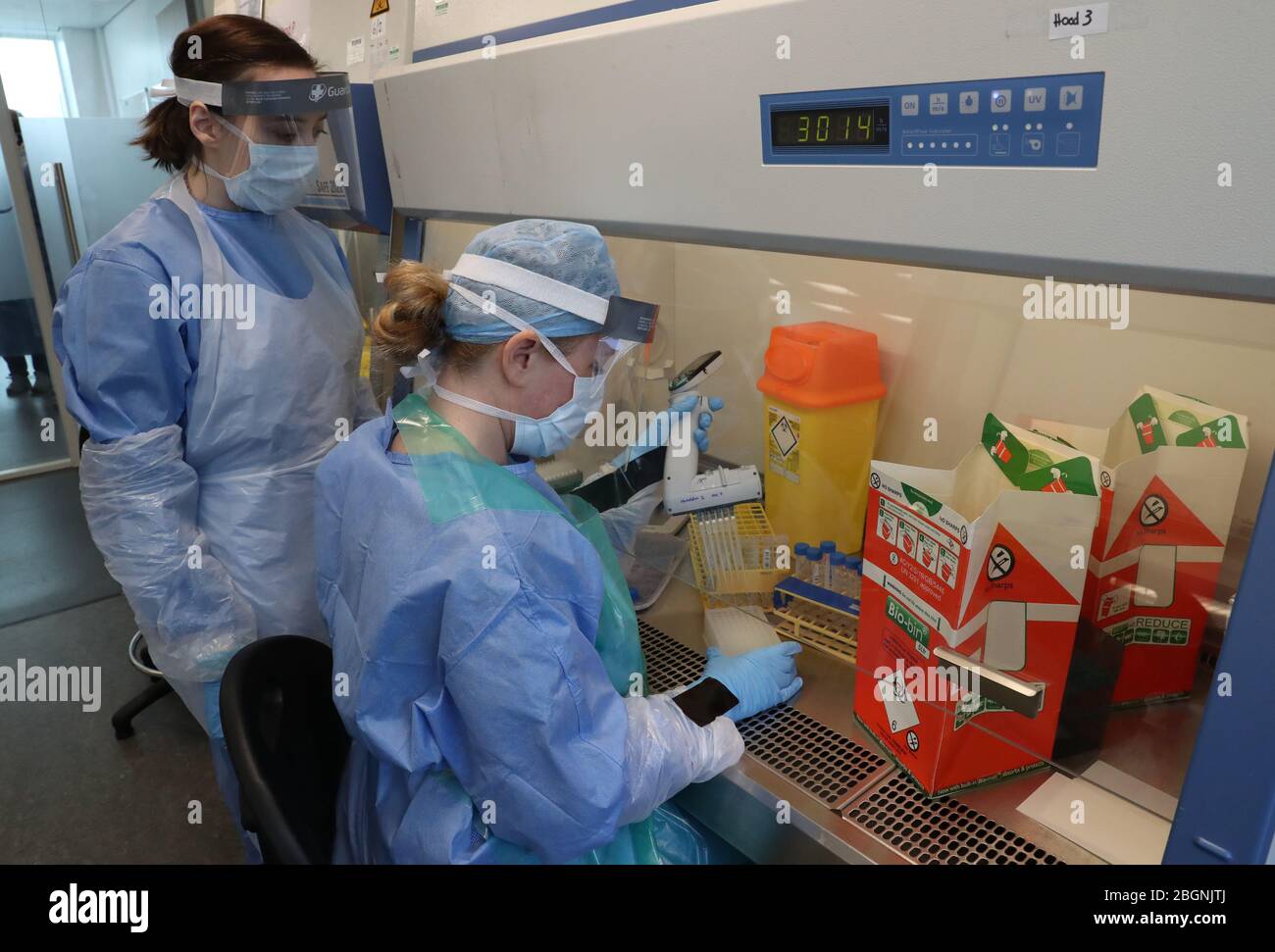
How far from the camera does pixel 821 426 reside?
1.42 m

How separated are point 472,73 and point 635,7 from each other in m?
0.38

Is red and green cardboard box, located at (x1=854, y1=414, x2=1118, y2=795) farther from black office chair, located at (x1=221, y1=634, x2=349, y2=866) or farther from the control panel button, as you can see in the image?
black office chair, located at (x1=221, y1=634, x2=349, y2=866)

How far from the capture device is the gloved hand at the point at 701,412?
149 cm

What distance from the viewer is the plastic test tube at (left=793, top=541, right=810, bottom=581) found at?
1.40 meters

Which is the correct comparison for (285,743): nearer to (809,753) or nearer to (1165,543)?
(809,753)

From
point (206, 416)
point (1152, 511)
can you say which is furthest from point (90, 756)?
point (1152, 511)

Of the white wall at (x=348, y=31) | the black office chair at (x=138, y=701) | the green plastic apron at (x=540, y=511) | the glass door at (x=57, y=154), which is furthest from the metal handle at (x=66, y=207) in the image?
the green plastic apron at (x=540, y=511)

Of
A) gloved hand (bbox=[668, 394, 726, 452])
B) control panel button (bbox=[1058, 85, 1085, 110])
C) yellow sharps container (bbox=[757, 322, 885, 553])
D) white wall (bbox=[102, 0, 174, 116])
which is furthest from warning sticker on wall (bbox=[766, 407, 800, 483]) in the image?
white wall (bbox=[102, 0, 174, 116])

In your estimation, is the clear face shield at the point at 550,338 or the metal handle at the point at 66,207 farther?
the metal handle at the point at 66,207

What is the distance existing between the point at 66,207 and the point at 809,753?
4873mm

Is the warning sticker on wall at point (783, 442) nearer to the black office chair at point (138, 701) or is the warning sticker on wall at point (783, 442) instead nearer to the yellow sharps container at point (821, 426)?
the yellow sharps container at point (821, 426)

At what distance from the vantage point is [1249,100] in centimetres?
61
